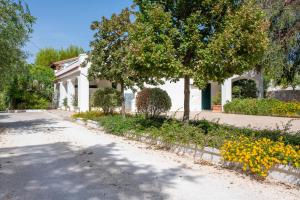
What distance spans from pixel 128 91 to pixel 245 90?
35.0 ft

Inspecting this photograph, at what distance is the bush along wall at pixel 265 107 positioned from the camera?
2078 cm

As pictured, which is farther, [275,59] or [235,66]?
[275,59]

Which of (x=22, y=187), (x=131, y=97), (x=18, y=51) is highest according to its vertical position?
(x=18, y=51)

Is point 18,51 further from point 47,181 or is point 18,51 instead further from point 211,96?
point 211,96

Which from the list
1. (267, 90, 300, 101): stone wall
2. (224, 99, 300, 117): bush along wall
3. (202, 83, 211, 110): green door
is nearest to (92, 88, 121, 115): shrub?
(224, 99, 300, 117): bush along wall

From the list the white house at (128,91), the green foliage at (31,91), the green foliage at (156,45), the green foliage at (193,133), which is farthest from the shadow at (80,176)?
the green foliage at (31,91)

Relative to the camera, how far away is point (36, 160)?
7566 mm

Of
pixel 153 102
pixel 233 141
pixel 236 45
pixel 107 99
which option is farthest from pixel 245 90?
pixel 233 141

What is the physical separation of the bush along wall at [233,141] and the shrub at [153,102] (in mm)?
2032

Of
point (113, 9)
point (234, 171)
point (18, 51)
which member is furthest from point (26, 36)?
point (234, 171)

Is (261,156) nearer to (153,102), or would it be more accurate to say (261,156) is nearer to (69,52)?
(153,102)

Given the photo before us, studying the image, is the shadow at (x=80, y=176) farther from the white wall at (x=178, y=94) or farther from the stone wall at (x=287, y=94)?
the stone wall at (x=287, y=94)

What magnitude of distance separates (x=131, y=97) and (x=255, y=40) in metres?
19.3

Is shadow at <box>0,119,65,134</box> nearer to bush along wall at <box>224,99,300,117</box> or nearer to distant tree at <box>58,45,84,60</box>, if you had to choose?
bush along wall at <box>224,99,300,117</box>
